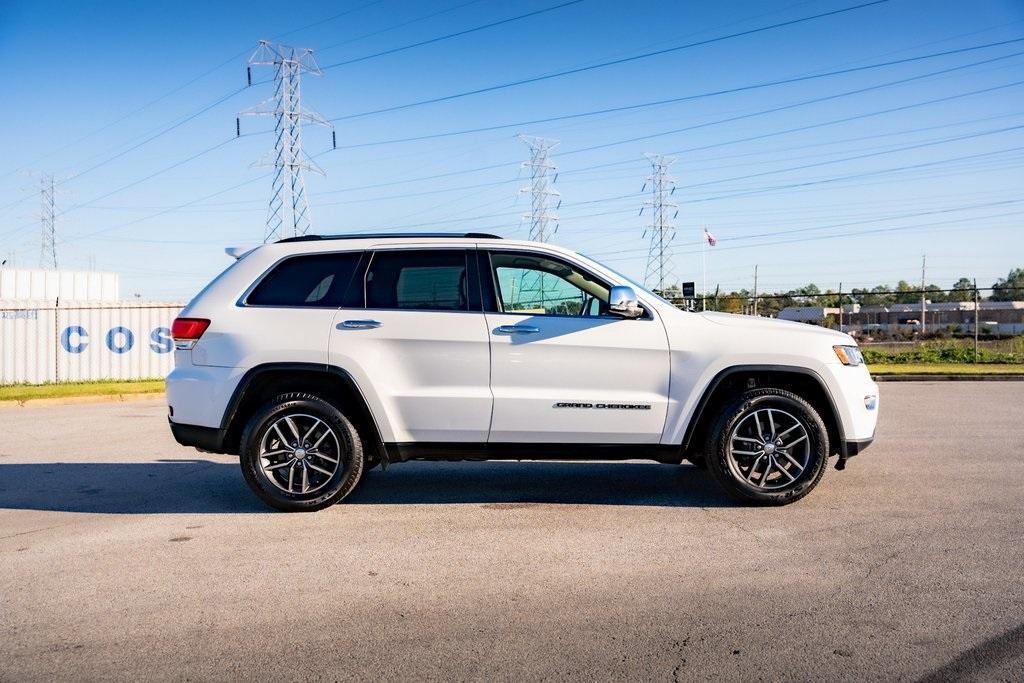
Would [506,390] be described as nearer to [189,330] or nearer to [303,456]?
[303,456]

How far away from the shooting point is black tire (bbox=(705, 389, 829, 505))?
245 inches

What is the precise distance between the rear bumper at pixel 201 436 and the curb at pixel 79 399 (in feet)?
37.7

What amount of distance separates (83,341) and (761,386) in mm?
21518

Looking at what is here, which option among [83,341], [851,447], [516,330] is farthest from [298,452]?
[83,341]

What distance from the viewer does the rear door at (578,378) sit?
6.23 m

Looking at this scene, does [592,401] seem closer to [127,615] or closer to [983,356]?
[127,615]

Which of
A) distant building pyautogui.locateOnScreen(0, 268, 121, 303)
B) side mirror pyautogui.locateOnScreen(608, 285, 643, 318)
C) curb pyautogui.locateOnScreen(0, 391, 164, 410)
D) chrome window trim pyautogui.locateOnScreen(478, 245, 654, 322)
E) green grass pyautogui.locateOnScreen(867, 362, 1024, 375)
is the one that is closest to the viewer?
side mirror pyautogui.locateOnScreen(608, 285, 643, 318)

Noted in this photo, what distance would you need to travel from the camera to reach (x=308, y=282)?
6508 millimetres

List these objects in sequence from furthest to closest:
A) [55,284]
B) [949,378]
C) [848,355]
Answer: [55,284], [949,378], [848,355]

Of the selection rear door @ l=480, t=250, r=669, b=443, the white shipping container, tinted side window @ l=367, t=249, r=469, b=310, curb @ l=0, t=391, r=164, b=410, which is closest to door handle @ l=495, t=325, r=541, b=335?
rear door @ l=480, t=250, r=669, b=443

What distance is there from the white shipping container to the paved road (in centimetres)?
1699

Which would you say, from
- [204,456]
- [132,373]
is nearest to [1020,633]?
[204,456]

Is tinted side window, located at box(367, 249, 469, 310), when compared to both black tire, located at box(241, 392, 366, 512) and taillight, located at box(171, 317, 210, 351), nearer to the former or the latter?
black tire, located at box(241, 392, 366, 512)

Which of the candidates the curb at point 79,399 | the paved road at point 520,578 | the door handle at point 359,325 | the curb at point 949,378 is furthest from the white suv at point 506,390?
the curb at point 949,378
